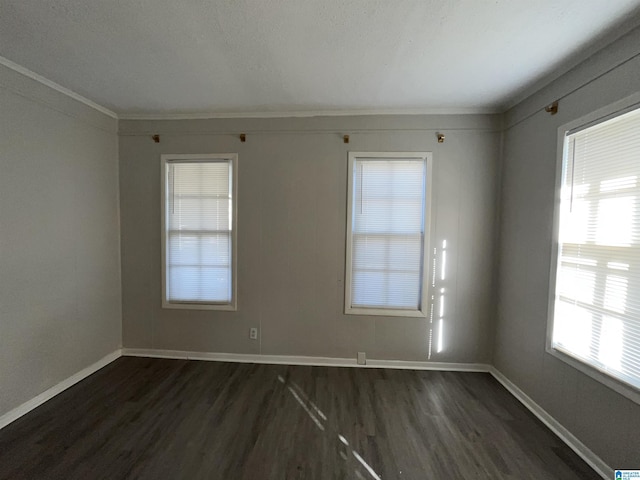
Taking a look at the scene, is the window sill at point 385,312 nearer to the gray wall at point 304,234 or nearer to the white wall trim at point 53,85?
the gray wall at point 304,234

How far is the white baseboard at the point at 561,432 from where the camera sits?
5.24ft

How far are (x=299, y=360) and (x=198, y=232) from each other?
1.86 metres

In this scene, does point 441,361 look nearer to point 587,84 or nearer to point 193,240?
point 587,84

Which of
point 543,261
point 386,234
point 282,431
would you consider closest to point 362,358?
point 282,431

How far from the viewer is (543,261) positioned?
6.98ft

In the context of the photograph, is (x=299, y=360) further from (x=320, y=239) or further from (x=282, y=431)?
(x=320, y=239)

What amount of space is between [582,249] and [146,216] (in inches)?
160

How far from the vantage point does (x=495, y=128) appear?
105 inches

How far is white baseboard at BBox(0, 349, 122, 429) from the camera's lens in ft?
6.38

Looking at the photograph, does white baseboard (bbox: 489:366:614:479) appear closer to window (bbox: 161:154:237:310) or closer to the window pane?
the window pane

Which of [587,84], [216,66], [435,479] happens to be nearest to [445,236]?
[587,84]

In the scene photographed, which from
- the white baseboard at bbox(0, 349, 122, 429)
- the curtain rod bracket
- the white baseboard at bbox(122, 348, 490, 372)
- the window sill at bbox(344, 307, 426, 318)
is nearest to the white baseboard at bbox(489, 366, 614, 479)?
the white baseboard at bbox(122, 348, 490, 372)

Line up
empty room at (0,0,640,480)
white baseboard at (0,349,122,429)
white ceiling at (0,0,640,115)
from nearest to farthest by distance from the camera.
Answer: white ceiling at (0,0,640,115)
empty room at (0,0,640,480)
white baseboard at (0,349,122,429)

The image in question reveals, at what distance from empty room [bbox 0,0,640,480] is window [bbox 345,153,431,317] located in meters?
0.02
